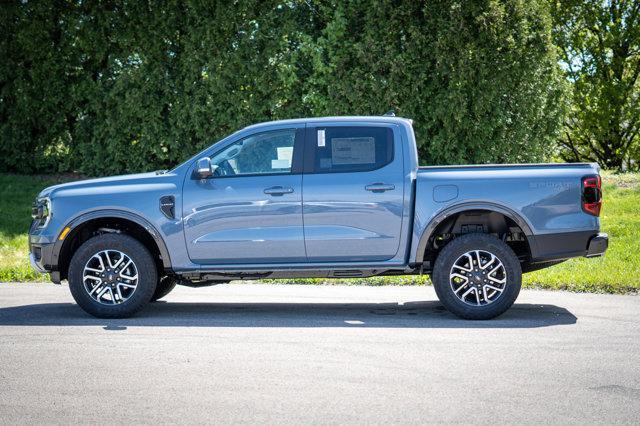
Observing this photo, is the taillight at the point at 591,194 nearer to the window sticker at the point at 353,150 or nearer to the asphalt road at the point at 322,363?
the asphalt road at the point at 322,363

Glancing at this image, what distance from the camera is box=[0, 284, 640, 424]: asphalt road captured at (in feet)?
18.9

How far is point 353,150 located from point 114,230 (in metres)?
2.56

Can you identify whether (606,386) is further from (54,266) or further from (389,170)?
(54,266)

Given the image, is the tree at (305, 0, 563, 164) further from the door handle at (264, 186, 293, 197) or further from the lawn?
the door handle at (264, 186, 293, 197)

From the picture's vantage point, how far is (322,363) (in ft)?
23.1

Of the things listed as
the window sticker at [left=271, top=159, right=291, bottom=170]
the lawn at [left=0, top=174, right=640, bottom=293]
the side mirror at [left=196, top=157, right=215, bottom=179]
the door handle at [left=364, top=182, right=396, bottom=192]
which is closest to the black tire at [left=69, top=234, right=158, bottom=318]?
the side mirror at [left=196, top=157, right=215, bottom=179]

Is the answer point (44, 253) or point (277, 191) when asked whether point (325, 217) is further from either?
point (44, 253)

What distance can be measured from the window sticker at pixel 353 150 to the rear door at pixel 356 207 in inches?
0.5

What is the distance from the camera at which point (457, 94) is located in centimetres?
1712

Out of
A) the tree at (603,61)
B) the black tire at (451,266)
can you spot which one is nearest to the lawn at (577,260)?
the black tire at (451,266)

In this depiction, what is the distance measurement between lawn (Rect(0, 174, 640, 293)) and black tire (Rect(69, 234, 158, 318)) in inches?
133

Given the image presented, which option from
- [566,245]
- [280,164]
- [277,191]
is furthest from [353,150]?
[566,245]

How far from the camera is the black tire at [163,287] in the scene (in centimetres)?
1046

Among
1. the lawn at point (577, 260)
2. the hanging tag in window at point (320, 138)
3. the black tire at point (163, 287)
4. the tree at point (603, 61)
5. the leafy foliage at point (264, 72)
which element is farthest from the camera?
the tree at point (603, 61)
